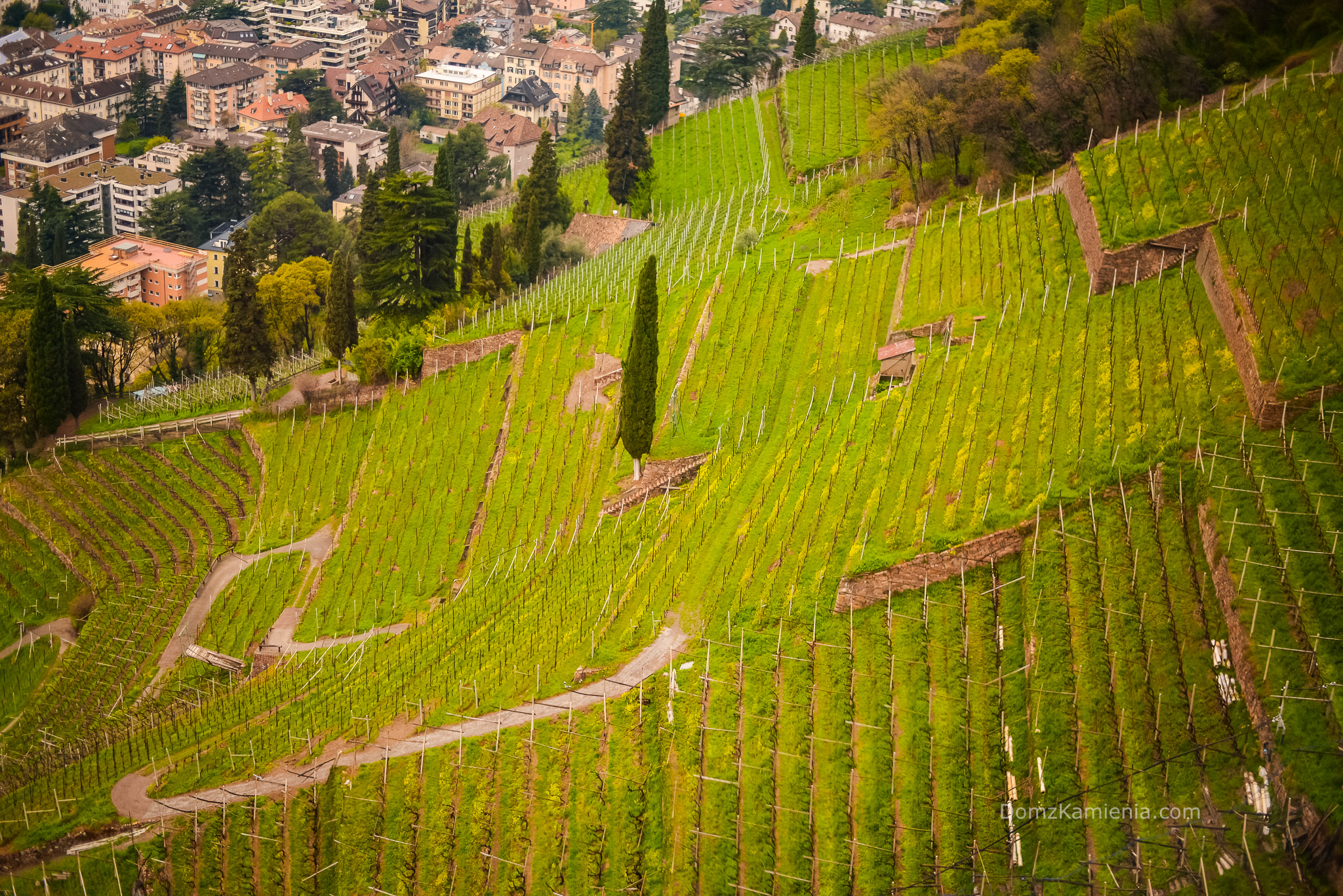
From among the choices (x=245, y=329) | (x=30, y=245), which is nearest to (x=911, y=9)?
(x=30, y=245)

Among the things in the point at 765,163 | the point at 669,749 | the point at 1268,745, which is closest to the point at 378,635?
the point at 669,749

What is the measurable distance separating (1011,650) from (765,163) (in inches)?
2352

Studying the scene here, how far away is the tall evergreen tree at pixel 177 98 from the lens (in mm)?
172875

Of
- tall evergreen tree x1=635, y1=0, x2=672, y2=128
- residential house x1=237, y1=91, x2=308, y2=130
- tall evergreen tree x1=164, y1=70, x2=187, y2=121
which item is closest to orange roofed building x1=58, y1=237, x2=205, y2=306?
residential house x1=237, y1=91, x2=308, y2=130

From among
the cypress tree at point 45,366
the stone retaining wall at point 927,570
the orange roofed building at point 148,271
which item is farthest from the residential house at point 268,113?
the stone retaining wall at point 927,570

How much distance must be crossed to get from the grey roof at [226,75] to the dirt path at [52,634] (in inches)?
5242

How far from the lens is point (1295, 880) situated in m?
28.1

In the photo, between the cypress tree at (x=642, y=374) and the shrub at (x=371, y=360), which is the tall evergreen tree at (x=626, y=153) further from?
the cypress tree at (x=642, y=374)

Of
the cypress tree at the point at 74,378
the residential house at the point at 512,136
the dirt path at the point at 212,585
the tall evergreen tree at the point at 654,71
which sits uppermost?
the tall evergreen tree at the point at 654,71

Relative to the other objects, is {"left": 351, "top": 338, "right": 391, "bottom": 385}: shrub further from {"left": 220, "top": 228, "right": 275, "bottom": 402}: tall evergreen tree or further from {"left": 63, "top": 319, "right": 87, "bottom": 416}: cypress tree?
{"left": 63, "top": 319, "right": 87, "bottom": 416}: cypress tree

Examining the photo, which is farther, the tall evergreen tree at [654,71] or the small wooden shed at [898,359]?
the tall evergreen tree at [654,71]

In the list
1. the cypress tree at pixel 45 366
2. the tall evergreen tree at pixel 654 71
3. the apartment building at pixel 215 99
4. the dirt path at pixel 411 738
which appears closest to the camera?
the dirt path at pixel 411 738

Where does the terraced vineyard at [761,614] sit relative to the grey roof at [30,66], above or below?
above

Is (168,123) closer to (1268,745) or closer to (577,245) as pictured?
(577,245)
